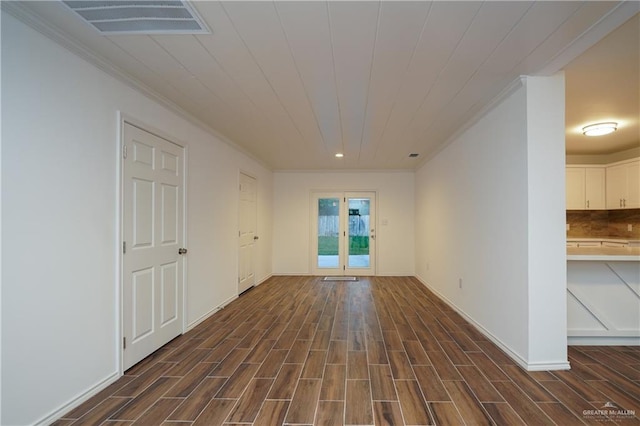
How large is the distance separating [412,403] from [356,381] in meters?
0.44

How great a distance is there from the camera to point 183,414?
187 centimetres

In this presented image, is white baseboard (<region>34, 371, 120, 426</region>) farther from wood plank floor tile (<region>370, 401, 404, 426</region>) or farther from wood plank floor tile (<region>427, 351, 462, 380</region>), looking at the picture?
wood plank floor tile (<region>427, 351, 462, 380</region>)

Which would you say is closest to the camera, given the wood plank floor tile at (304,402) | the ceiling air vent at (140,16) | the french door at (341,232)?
the ceiling air vent at (140,16)

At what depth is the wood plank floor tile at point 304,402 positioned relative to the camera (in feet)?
5.98

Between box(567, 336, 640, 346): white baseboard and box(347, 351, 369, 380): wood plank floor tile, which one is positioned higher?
box(567, 336, 640, 346): white baseboard

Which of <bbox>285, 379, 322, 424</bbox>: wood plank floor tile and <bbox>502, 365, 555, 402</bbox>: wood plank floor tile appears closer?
<bbox>285, 379, 322, 424</bbox>: wood plank floor tile

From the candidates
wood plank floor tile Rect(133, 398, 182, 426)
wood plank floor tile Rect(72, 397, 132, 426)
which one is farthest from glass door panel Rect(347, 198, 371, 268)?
wood plank floor tile Rect(72, 397, 132, 426)

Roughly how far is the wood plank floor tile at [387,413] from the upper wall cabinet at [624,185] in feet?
18.5

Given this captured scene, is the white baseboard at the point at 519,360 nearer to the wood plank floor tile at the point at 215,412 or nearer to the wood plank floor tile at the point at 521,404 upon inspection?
the wood plank floor tile at the point at 521,404

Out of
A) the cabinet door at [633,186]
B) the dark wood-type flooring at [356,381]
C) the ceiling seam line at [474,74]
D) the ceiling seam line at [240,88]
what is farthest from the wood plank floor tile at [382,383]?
the cabinet door at [633,186]

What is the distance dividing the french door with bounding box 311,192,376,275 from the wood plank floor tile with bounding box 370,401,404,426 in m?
4.72

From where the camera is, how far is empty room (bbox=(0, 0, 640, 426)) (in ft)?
5.54

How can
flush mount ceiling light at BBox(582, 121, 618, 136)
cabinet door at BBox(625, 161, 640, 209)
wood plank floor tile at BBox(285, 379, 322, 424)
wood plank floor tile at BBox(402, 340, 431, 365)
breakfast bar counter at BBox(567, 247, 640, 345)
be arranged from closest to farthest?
wood plank floor tile at BBox(285, 379, 322, 424)
wood plank floor tile at BBox(402, 340, 431, 365)
breakfast bar counter at BBox(567, 247, 640, 345)
flush mount ceiling light at BBox(582, 121, 618, 136)
cabinet door at BBox(625, 161, 640, 209)

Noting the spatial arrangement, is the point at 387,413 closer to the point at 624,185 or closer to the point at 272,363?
the point at 272,363
